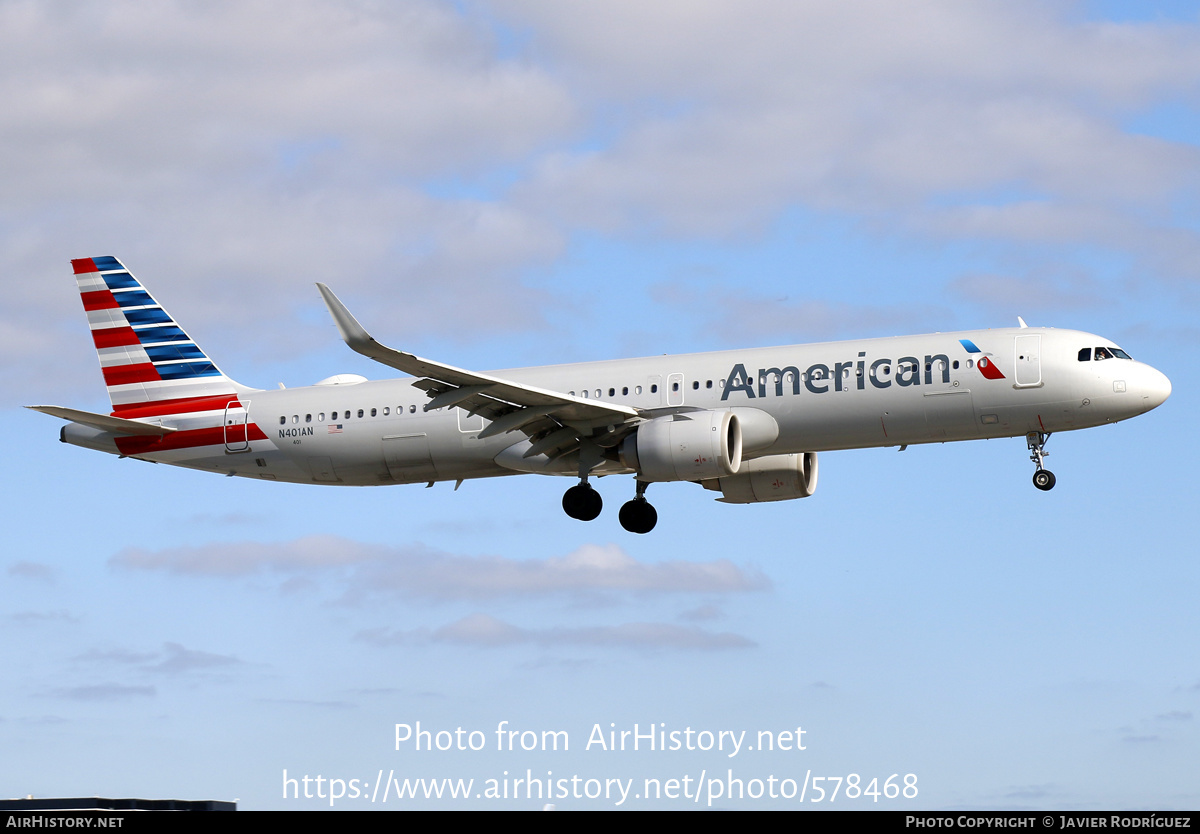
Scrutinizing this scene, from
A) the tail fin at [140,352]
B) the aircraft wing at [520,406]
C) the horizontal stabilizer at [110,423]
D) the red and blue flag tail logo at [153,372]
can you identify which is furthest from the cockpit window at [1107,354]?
the horizontal stabilizer at [110,423]

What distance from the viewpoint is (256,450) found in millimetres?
41938

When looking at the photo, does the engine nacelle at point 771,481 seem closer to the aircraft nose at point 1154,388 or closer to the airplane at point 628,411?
the airplane at point 628,411

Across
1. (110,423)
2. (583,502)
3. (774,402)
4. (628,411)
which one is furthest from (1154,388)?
(110,423)

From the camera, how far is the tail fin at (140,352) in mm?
43562

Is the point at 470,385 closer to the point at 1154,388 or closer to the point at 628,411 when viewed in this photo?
the point at 628,411

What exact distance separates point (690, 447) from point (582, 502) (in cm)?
418

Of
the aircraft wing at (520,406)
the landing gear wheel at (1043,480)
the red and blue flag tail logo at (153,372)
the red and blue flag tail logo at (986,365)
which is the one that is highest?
the red and blue flag tail logo at (153,372)

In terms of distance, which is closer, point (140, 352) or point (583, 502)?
point (583, 502)

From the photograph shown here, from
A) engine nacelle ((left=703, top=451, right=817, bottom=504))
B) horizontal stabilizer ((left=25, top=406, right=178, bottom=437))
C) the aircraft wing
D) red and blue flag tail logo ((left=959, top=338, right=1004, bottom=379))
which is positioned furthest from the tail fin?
red and blue flag tail logo ((left=959, top=338, right=1004, bottom=379))

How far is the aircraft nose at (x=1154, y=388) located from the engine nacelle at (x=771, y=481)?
31.8ft

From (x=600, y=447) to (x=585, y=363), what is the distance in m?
2.57

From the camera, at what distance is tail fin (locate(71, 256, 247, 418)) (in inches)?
1715

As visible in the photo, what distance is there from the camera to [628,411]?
123 feet
